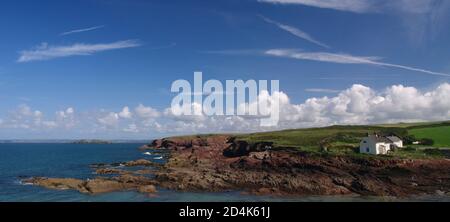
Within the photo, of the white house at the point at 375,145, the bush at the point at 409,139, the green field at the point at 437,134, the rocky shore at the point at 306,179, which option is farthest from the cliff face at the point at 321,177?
the bush at the point at 409,139

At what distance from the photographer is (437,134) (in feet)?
284

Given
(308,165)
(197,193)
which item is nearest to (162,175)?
(197,193)

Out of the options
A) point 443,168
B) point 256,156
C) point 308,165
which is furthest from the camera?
point 256,156

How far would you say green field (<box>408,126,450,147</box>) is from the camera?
→ 77.3 metres

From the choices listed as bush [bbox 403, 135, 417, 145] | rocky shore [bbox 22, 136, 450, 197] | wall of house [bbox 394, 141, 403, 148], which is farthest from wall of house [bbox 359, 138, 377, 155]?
bush [bbox 403, 135, 417, 145]

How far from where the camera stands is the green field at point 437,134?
3045 inches

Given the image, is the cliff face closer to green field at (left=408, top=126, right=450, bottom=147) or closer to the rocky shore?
the rocky shore

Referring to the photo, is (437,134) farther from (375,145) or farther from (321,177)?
(321,177)

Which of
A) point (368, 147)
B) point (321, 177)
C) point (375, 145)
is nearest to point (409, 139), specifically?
point (368, 147)
